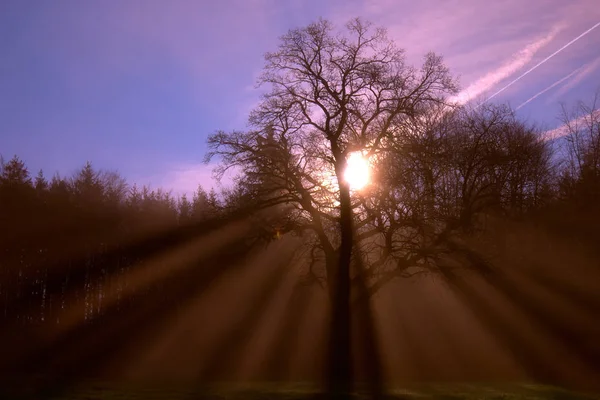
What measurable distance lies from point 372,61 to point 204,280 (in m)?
17.2

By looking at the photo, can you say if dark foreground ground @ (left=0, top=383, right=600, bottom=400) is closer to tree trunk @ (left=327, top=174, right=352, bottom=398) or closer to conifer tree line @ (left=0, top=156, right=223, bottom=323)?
tree trunk @ (left=327, top=174, right=352, bottom=398)

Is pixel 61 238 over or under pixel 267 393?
over

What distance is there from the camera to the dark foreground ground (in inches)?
688

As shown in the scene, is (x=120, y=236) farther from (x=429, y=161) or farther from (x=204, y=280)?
(x=429, y=161)

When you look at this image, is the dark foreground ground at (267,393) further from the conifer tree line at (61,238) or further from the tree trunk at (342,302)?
the conifer tree line at (61,238)

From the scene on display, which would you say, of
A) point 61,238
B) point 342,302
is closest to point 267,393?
point 342,302

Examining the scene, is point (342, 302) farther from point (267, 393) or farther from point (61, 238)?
point (61, 238)

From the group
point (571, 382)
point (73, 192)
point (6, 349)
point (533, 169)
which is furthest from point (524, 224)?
point (6, 349)

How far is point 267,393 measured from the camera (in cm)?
1925

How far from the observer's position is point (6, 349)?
98.2ft

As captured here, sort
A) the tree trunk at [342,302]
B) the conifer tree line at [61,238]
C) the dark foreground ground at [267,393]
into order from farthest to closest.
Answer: the conifer tree line at [61,238]
the tree trunk at [342,302]
the dark foreground ground at [267,393]

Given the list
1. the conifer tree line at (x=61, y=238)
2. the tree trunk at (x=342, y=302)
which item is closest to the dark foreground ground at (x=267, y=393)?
the tree trunk at (x=342, y=302)

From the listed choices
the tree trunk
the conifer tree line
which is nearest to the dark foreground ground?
the tree trunk

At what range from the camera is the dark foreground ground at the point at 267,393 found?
17484 mm
